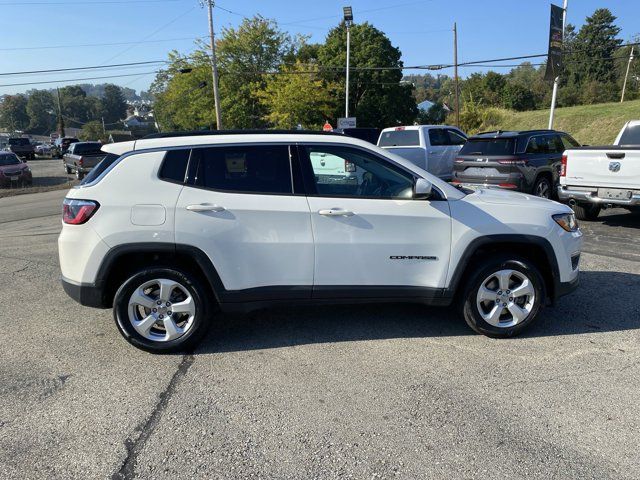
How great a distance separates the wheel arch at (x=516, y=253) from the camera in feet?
13.7

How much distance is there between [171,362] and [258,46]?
48.9 meters

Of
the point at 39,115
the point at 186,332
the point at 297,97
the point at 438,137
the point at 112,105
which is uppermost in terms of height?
the point at 112,105

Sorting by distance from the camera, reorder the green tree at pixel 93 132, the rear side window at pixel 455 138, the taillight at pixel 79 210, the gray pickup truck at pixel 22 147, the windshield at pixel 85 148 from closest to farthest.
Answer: the taillight at pixel 79 210, the rear side window at pixel 455 138, the windshield at pixel 85 148, the gray pickup truck at pixel 22 147, the green tree at pixel 93 132

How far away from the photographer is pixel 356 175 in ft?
13.7

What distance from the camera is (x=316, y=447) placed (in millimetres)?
2871

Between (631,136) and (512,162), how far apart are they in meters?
2.21

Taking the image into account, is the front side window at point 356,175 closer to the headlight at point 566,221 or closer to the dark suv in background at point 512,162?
the headlight at point 566,221

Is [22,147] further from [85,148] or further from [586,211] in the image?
[586,211]

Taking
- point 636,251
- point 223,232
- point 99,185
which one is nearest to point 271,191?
point 223,232

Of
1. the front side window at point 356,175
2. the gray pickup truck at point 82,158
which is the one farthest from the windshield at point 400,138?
the gray pickup truck at point 82,158

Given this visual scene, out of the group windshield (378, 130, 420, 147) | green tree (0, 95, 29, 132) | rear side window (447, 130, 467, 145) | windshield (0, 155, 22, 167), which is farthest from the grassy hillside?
green tree (0, 95, 29, 132)

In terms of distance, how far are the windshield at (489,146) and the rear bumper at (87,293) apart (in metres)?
8.71

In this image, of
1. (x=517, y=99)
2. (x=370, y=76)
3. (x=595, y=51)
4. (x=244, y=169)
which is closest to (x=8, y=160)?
(x=244, y=169)

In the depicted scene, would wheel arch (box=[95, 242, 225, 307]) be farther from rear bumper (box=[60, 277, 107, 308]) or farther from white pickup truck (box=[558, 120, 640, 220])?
white pickup truck (box=[558, 120, 640, 220])
